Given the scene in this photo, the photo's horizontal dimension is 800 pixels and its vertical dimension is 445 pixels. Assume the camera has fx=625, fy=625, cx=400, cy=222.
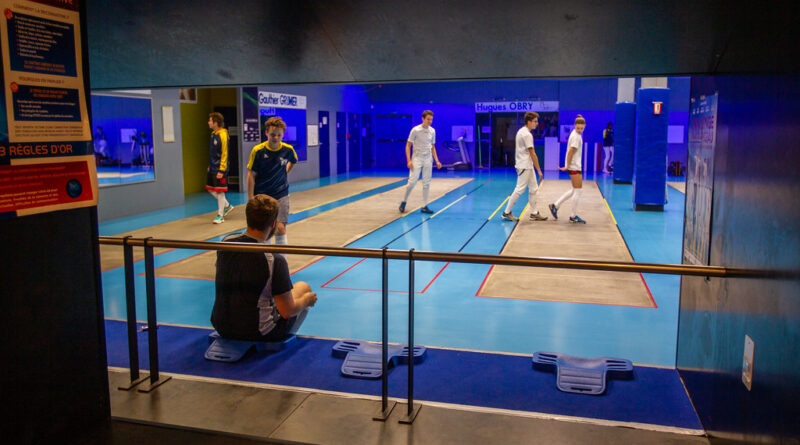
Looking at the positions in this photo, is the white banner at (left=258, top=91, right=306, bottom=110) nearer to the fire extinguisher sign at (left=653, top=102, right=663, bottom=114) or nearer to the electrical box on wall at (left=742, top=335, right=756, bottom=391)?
the fire extinguisher sign at (left=653, top=102, right=663, bottom=114)

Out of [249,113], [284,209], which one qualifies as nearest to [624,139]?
[249,113]

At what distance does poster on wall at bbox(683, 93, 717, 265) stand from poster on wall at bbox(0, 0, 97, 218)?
3.26 m

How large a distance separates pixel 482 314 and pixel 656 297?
185cm

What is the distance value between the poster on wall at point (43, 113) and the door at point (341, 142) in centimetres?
1925

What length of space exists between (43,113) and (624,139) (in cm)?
1616

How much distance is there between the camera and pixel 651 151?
12.1m

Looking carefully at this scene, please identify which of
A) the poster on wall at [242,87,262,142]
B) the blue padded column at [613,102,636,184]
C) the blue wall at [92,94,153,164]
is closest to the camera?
the blue wall at [92,94,153,164]

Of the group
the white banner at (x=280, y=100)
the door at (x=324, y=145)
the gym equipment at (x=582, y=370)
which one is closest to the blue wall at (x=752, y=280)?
the gym equipment at (x=582, y=370)

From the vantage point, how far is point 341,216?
36.9ft

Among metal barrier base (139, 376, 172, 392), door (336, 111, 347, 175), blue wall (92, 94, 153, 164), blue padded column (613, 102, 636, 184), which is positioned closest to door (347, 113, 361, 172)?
door (336, 111, 347, 175)

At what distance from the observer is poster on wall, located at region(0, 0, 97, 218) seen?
257 centimetres

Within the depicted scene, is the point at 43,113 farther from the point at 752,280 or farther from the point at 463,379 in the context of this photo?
the point at 752,280

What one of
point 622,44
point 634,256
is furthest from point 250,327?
point 634,256

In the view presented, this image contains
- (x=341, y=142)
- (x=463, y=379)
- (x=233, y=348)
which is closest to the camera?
(x=463, y=379)
